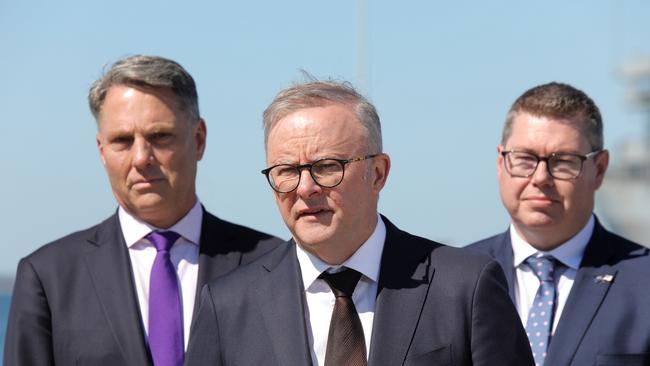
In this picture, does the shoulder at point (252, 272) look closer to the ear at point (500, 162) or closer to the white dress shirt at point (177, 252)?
the white dress shirt at point (177, 252)

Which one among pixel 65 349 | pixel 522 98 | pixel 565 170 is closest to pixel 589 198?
pixel 565 170

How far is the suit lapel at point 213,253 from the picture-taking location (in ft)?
15.0

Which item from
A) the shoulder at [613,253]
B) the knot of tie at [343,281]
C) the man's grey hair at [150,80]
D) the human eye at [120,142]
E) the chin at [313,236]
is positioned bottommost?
the shoulder at [613,253]

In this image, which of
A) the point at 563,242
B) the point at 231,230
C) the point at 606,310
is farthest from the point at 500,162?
the point at 231,230

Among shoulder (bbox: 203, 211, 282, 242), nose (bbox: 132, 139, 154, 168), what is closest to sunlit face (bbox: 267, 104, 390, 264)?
nose (bbox: 132, 139, 154, 168)

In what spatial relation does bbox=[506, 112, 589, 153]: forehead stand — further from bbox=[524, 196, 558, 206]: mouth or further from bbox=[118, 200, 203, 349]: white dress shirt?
bbox=[118, 200, 203, 349]: white dress shirt

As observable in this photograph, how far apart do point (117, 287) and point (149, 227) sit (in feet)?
0.95

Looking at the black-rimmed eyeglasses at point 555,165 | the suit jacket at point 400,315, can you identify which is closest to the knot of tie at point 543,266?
the black-rimmed eyeglasses at point 555,165

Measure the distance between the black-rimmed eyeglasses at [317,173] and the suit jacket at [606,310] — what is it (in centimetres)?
154

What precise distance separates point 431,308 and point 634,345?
125cm

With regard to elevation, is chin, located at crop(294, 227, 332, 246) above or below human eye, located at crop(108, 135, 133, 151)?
below

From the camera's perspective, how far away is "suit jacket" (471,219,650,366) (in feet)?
15.1

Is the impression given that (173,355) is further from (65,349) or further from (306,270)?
(306,270)

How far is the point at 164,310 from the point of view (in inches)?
175
